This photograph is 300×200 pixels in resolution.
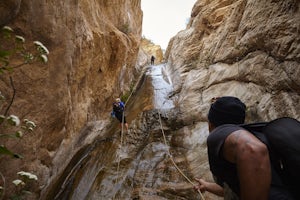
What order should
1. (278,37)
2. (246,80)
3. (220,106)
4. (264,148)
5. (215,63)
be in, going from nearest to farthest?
1. (264,148)
2. (220,106)
3. (278,37)
4. (246,80)
5. (215,63)

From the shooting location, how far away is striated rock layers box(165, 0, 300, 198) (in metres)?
4.37

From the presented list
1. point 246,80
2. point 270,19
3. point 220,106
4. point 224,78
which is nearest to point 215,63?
point 224,78

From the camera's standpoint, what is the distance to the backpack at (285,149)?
1.35 m

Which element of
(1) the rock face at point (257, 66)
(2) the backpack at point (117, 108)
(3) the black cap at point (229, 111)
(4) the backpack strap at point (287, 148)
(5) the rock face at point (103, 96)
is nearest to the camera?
(4) the backpack strap at point (287, 148)

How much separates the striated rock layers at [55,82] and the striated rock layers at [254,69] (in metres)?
3.73

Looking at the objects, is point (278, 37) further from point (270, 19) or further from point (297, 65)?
point (297, 65)

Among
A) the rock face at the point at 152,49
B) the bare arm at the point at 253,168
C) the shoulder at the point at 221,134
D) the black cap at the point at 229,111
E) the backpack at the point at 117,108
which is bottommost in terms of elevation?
the backpack at the point at 117,108

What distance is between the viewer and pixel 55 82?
217 inches

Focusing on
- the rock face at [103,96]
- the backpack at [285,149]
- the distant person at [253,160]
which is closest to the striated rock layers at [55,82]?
the rock face at [103,96]

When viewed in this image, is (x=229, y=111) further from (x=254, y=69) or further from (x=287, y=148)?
(x=254, y=69)

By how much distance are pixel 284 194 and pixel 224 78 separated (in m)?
6.72

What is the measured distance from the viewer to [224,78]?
774 centimetres

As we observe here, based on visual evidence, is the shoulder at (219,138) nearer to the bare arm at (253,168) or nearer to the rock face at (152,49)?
the bare arm at (253,168)

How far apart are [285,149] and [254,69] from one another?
512 cm
